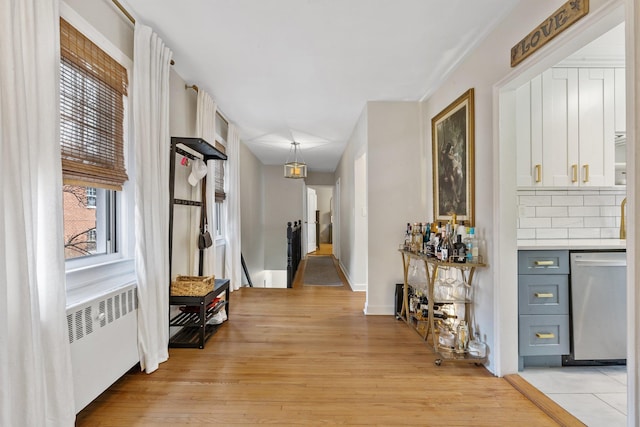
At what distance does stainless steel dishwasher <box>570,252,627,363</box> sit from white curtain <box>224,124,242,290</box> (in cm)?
384

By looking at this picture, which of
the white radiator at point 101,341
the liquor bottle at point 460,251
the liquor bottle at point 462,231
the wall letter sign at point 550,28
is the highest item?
the wall letter sign at point 550,28

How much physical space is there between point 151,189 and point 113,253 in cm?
52

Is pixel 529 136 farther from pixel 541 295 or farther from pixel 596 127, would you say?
pixel 541 295

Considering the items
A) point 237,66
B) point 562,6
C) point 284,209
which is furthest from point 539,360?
point 284,209

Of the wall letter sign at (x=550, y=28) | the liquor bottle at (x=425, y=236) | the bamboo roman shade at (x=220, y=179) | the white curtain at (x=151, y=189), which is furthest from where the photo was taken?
the bamboo roman shade at (x=220, y=179)

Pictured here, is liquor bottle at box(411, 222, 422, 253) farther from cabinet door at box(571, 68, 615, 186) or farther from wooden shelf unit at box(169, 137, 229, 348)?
wooden shelf unit at box(169, 137, 229, 348)

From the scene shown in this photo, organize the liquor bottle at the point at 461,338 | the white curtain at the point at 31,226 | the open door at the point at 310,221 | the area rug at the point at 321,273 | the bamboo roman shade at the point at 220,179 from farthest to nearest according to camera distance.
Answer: the open door at the point at 310,221 → the area rug at the point at 321,273 → the bamboo roman shade at the point at 220,179 → the liquor bottle at the point at 461,338 → the white curtain at the point at 31,226

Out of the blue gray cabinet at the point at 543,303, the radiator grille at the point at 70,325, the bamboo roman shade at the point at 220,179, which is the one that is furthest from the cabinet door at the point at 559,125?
the bamboo roman shade at the point at 220,179

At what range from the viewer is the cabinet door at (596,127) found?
2.49 metres

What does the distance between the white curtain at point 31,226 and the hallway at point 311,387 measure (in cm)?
58

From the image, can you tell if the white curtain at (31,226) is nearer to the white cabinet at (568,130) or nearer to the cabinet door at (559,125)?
the white cabinet at (568,130)

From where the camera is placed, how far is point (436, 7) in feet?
6.52

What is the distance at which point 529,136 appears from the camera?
2.48 metres

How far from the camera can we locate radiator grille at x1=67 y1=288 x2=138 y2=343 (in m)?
1.56
